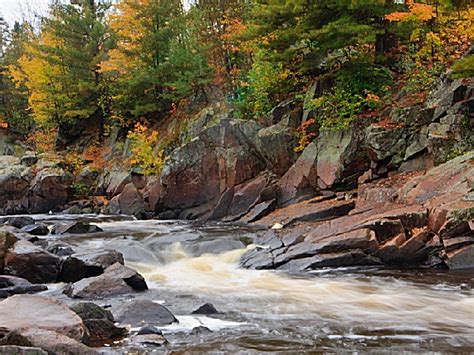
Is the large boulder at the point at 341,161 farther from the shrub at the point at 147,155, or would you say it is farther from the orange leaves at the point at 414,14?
the shrub at the point at 147,155

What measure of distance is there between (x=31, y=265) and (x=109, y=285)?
7.10 ft

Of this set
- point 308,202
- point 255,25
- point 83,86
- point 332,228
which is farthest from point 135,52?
point 332,228

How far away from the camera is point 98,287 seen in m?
8.21

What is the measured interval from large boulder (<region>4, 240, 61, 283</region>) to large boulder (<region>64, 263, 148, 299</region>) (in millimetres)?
1175

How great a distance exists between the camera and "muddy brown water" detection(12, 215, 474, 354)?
5812 mm

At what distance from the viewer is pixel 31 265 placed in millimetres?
9461

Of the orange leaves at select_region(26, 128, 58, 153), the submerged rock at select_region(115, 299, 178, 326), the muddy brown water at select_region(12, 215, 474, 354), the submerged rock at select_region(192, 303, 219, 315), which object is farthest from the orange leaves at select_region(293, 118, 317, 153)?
the orange leaves at select_region(26, 128, 58, 153)

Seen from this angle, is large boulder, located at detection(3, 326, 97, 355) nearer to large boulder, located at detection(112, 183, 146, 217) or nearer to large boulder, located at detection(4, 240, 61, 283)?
large boulder, located at detection(4, 240, 61, 283)

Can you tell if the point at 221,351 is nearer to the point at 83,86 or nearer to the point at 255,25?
the point at 255,25

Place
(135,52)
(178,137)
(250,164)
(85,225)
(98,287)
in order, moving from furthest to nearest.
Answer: (135,52) → (178,137) → (250,164) → (85,225) → (98,287)

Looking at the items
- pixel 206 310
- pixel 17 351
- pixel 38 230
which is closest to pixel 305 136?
pixel 38 230

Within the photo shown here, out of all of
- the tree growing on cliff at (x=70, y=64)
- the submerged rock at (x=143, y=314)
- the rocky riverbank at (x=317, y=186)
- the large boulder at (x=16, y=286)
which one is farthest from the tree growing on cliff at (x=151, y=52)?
the submerged rock at (x=143, y=314)

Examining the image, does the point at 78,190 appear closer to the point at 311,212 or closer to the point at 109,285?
the point at 311,212

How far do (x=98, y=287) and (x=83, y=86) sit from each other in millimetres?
20348
